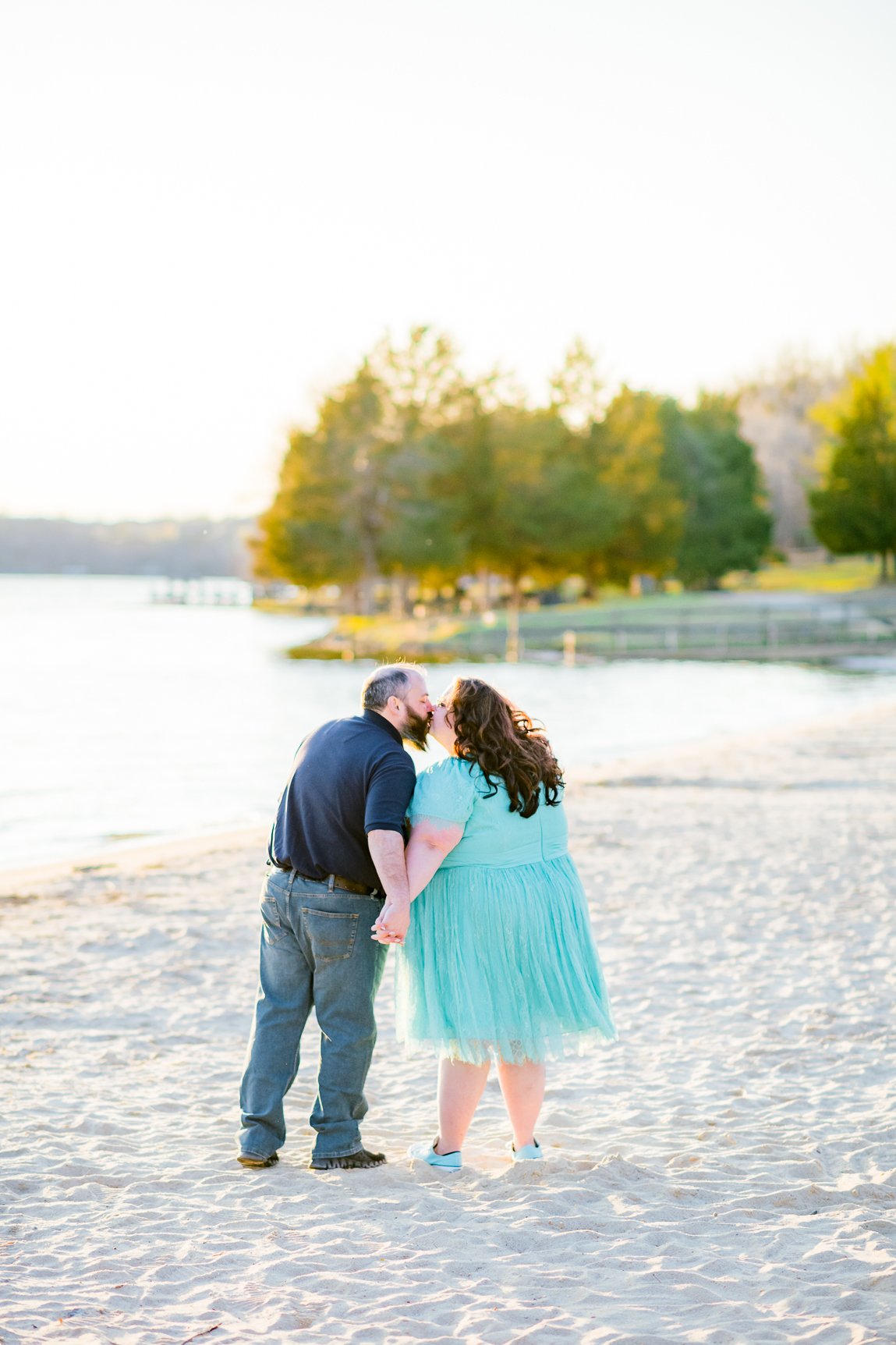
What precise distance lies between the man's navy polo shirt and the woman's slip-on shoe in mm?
988

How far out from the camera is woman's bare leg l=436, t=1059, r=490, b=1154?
4.58 meters

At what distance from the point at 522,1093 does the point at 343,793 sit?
3.98 ft

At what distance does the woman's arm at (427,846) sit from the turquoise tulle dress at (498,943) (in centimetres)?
8

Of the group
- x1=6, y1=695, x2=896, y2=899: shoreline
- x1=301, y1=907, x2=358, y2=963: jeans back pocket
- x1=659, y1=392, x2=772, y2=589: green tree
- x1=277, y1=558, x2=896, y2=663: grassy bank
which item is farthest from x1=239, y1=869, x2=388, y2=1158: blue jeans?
x1=659, y1=392, x2=772, y2=589: green tree

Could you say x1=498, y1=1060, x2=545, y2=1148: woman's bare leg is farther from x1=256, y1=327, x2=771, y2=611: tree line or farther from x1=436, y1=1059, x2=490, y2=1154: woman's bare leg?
x1=256, y1=327, x2=771, y2=611: tree line

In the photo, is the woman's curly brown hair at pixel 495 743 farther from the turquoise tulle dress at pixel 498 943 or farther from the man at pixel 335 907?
the man at pixel 335 907

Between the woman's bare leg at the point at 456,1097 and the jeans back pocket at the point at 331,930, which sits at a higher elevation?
the jeans back pocket at the point at 331,930

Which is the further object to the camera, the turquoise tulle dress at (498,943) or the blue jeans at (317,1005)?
the blue jeans at (317,1005)

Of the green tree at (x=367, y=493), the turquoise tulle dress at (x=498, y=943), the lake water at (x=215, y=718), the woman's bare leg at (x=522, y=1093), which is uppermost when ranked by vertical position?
the green tree at (x=367, y=493)

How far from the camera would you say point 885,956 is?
7.72 metres

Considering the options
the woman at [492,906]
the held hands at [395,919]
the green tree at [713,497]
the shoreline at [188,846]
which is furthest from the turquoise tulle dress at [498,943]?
the green tree at [713,497]

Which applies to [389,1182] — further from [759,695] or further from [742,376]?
[742,376]

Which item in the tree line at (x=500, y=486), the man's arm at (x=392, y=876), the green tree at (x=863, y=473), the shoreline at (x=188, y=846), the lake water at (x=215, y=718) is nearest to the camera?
the man's arm at (x=392, y=876)

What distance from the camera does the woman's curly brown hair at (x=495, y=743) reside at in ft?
14.1
